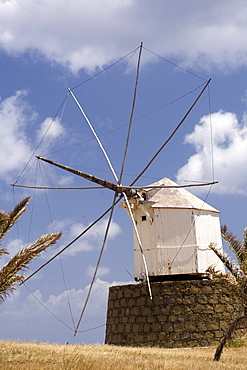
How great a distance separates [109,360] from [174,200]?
8062 mm

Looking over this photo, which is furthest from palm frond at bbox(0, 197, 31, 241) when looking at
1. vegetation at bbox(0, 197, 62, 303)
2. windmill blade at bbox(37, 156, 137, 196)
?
windmill blade at bbox(37, 156, 137, 196)

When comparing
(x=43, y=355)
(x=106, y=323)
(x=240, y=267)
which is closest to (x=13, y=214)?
(x=43, y=355)

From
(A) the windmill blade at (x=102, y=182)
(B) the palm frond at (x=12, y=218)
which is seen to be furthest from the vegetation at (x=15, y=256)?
(A) the windmill blade at (x=102, y=182)

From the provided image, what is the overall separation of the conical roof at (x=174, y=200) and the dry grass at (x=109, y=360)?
219 inches

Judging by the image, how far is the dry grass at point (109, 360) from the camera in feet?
33.9

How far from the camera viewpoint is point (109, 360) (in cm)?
1154

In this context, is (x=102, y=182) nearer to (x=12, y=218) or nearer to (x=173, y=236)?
(x=173, y=236)

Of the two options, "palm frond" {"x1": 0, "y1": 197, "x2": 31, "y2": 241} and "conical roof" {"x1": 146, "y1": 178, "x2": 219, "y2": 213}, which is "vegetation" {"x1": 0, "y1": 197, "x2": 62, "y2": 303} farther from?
"conical roof" {"x1": 146, "y1": 178, "x2": 219, "y2": 213}

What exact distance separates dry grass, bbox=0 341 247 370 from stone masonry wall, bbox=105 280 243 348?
2.00 m

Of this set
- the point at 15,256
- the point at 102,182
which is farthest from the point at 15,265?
the point at 102,182

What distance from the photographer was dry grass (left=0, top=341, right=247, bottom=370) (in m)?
10.3

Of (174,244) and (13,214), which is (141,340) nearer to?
(174,244)

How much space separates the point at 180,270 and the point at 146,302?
5.46 feet

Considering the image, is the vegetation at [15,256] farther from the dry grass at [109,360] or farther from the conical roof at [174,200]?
the conical roof at [174,200]
